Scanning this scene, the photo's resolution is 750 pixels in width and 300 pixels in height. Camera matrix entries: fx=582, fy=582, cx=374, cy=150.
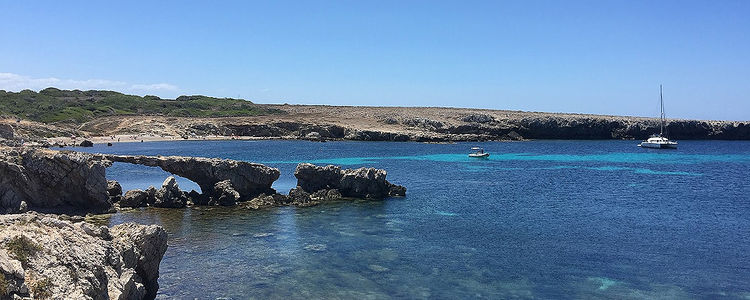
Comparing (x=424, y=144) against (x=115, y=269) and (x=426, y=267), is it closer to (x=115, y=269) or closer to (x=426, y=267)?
(x=426, y=267)

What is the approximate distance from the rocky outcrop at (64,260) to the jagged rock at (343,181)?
28078 mm

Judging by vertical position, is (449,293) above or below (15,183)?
below

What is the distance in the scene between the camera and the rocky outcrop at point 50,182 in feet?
111

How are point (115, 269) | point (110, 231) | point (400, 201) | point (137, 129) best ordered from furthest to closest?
point (137, 129), point (400, 201), point (110, 231), point (115, 269)

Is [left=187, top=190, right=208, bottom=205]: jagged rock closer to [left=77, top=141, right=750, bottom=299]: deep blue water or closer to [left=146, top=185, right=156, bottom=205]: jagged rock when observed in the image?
[left=77, top=141, right=750, bottom=299]: deep blue water

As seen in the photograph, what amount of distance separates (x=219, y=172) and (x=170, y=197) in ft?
13.8

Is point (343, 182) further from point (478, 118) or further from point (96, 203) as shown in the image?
point (478, 118)

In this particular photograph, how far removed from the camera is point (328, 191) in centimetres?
4653

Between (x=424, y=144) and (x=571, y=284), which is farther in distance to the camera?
(x=424, y=144)

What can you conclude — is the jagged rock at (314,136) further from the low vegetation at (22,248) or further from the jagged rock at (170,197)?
the low vegetation at (22,248)

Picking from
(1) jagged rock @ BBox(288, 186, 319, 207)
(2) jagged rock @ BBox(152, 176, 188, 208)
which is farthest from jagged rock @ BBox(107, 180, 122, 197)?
(1) jagged rock @ BBox(288, 186, 319, 207)

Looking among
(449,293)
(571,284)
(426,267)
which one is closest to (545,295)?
(571,284)

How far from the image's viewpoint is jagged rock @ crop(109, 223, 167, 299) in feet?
61.2

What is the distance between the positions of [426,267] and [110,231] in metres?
13.6
